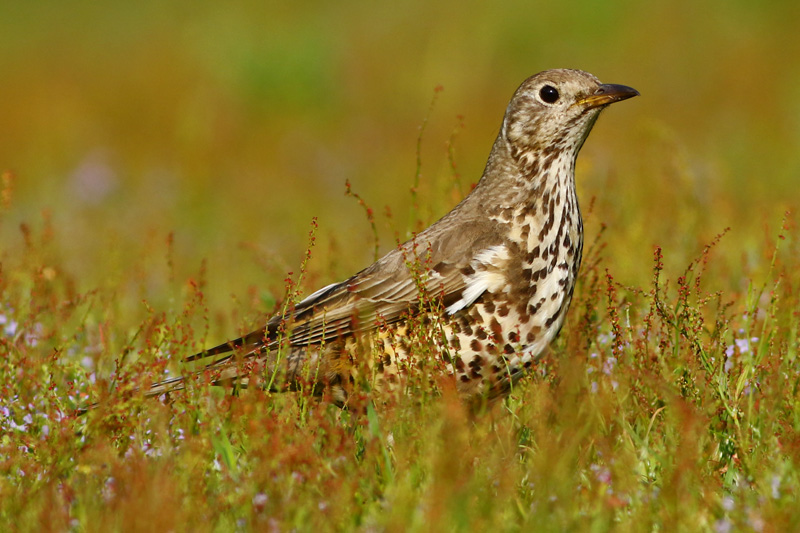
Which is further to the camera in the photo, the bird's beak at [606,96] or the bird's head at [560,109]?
the bird's head at [560,109]

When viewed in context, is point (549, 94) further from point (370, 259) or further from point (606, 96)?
point (370, 259)

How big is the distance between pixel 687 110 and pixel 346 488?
512 inches

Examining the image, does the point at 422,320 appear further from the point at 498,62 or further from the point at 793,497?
the point at 498,62

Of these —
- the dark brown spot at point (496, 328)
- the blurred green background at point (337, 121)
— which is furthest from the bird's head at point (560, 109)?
the dark brown spot at point (496, 328)

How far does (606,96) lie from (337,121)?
10.9 metres

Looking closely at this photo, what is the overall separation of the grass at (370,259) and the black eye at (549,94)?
20.7 inches

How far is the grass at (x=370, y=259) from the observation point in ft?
12.5

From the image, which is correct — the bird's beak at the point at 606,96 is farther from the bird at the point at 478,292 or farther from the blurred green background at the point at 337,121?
the blurred green background at the point at 337,121

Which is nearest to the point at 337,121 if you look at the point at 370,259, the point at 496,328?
the point at 370,259

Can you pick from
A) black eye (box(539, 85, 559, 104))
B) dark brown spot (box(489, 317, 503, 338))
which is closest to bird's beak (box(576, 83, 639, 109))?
black eye (box(539, 85, 559, 104))

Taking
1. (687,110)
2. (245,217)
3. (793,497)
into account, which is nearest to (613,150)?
(687,110)

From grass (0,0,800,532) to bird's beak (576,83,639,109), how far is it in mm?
716

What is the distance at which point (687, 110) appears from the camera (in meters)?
15.7

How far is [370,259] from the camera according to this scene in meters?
8.89
